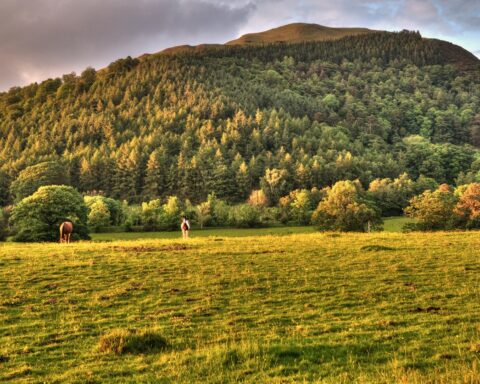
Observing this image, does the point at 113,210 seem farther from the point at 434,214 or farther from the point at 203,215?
the point at 434,214

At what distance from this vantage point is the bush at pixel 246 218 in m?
137

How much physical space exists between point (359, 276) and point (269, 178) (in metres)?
172

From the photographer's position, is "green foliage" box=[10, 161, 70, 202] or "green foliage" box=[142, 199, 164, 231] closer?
"green foliage" box=[142, 199, 164, 231]

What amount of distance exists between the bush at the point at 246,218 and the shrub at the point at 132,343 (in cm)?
12300

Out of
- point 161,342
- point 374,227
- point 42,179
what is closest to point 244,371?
point 161,342

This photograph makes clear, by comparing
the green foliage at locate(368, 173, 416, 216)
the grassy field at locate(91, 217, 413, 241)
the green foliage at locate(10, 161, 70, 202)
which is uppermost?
the green foliage at locate(10, 161, 70, 202)

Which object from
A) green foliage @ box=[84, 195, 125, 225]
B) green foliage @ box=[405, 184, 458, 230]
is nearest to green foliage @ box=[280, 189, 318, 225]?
green foliage @ box=[405, 184, 458, 230]

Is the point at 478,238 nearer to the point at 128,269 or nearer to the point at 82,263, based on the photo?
the point at 128,269

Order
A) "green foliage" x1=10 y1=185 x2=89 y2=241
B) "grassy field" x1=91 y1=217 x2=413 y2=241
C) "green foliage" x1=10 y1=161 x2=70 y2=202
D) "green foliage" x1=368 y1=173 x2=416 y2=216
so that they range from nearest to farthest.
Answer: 1. "green foliage" x1=10 y1=185 x2=89 y2=241
2. "grassy field" x1=91 y1=217 x2=413 y2=241
3. "green foliage" x1=10 y1=161 x2=70 y2=202
4. "green foliage" x1=368 y1=173 x2=416 y2=216

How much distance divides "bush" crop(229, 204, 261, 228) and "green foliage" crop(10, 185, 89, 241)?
6831 cm

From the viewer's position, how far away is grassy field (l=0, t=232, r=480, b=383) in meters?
11.1

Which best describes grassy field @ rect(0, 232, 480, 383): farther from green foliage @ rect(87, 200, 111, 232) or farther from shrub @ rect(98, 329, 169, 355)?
green foliage @ rect(87, 200, 111, 232)

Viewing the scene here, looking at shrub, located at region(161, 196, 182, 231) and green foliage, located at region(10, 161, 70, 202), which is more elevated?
green foliage, located at region(10, 161, 70, 202)

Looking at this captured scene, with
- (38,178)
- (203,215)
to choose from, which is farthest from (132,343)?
(38,178)
